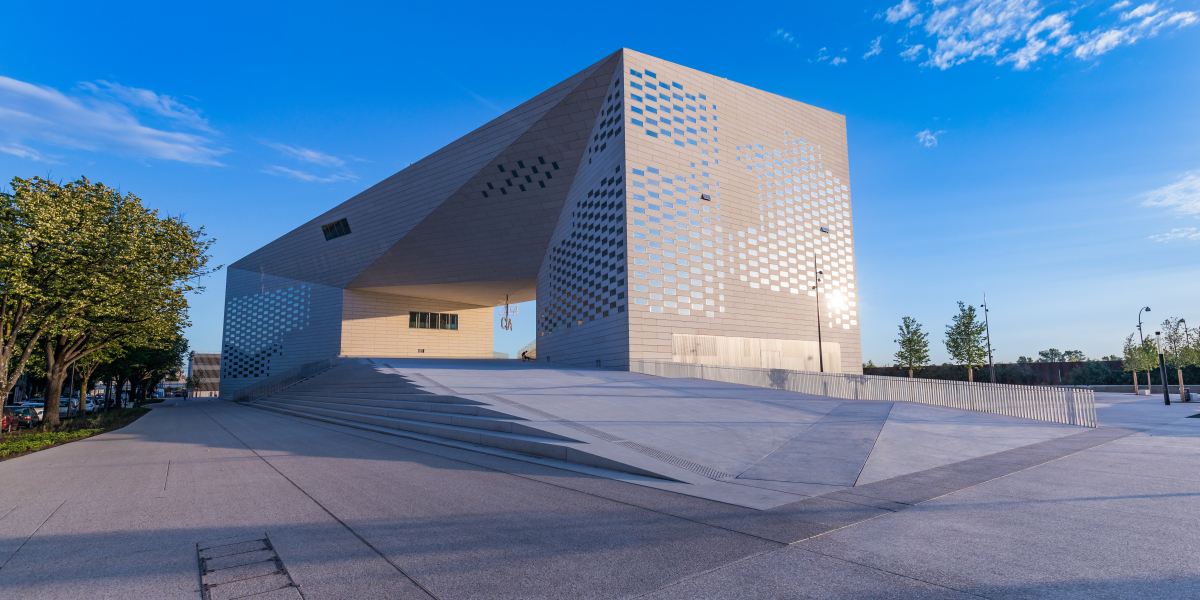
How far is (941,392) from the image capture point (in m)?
17.8

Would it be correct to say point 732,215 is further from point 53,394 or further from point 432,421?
point 53,394

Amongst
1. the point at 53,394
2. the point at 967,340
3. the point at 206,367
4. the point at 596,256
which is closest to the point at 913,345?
the point at 967,340

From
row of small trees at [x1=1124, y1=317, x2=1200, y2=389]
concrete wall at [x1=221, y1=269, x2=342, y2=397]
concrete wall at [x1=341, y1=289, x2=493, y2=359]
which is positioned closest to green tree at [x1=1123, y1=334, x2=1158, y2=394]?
row of small trees at [x1=1124, y1=317, x2=1200, y2=389]

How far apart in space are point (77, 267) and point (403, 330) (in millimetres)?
34129

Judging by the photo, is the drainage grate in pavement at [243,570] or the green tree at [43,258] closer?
the drainage grate in pavement at [243,570]

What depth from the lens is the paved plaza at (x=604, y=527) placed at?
3977mm

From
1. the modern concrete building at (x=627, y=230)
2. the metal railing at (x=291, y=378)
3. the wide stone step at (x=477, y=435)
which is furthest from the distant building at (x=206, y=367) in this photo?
the wide stone step at (x=477, y=435)

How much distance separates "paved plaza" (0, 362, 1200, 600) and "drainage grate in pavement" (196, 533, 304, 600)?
3 centimetres

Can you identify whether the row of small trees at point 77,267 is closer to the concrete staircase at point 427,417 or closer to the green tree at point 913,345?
the concrete staircase at point 427,417

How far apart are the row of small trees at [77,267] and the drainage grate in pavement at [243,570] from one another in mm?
15003

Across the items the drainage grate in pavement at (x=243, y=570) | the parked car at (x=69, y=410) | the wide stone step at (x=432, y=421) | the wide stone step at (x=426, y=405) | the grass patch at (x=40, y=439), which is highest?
the wide stone step at (x=426, y=405)

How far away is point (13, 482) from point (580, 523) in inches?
407

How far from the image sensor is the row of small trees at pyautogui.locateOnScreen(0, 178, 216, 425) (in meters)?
15.5

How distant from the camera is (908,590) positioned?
3.72 m
